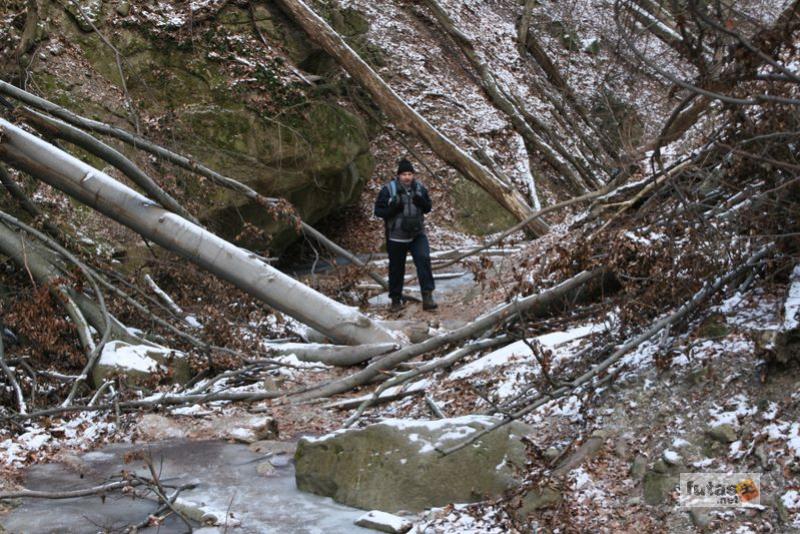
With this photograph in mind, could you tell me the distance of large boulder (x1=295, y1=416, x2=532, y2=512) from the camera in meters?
4.74

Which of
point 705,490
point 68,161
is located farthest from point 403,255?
point 705,490

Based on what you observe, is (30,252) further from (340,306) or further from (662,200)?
(662,200)

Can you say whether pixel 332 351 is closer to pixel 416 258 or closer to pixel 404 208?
pixel 416 258

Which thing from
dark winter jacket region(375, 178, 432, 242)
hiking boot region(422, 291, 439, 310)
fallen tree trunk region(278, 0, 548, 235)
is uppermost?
fallen tree trunk region(278, 0, 548, 235)

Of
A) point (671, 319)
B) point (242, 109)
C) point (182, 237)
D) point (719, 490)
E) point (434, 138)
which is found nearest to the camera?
point (719, 490)

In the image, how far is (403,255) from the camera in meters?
9.98

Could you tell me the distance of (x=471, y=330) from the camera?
22.5ft

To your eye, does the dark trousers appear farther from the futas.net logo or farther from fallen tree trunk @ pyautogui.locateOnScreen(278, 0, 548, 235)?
the futas.net logo

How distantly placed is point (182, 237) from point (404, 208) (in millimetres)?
2941

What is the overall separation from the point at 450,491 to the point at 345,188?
31.5 ft

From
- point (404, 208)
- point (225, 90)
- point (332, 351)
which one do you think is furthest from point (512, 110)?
point (332, 351)

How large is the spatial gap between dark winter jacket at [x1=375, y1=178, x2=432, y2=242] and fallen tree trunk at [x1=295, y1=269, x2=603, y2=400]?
8.72ft

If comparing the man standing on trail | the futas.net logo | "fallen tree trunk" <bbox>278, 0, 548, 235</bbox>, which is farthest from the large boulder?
"fallen tree trunk" <bbox>278, 0, 548, 235</bbox>

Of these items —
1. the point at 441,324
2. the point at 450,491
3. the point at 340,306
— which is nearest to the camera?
the point at 450,491
